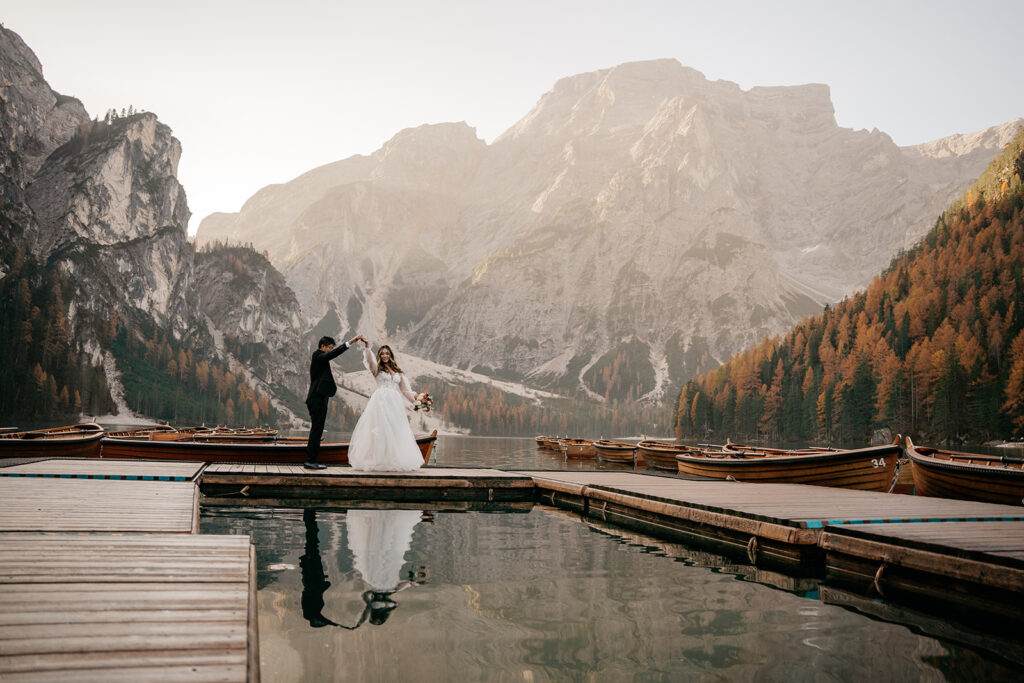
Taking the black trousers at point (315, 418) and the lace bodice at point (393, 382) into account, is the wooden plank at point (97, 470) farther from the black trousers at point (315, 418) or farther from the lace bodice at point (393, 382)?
the lace bodice at point (393, 382)

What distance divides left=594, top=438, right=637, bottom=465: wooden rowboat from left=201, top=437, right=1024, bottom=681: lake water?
54.6 meters

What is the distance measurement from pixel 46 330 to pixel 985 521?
655 ft

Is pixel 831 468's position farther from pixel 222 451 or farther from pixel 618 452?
pixel 618 452

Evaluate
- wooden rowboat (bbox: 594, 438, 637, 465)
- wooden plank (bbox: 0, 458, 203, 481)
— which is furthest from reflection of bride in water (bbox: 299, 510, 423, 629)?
wooden rowboat (bbox: 594, 438, 637, 465)

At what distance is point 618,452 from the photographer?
228ft

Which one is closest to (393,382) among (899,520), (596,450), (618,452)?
(899,520)

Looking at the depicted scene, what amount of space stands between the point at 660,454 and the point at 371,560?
49.8 m

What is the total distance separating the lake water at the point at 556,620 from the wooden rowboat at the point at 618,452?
54597 millimetres

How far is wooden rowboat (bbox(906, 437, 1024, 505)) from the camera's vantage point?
19.8 m

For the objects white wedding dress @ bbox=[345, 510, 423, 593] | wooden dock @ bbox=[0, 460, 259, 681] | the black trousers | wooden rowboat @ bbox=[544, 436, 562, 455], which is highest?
the black trousers

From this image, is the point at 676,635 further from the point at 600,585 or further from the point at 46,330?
the point at 46,330

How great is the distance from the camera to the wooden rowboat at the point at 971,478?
19828 millimetres

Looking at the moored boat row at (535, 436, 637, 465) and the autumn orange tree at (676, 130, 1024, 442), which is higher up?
the autumn orange tree at (676, 130, 1024, 442)

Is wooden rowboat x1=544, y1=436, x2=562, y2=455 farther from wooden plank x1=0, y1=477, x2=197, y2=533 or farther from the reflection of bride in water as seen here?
wooden plank x1=0, y1=477, x2=197, y2=533
